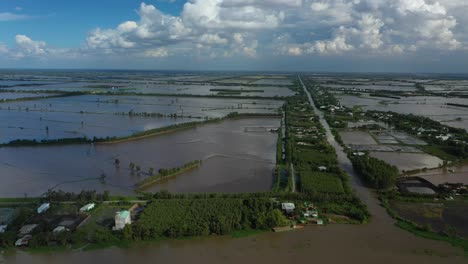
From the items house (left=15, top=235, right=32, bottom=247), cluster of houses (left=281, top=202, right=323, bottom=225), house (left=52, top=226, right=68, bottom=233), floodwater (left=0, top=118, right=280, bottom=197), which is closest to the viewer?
house (left=15, top=235, right=32, bottom=247)

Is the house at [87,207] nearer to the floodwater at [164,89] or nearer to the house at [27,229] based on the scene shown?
the house at [27,229]

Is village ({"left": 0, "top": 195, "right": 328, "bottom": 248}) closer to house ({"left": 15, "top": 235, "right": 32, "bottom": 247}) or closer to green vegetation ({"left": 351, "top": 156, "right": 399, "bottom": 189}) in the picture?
house ({"left": 15, "top": 235, "right": 32, "bottom": 247})

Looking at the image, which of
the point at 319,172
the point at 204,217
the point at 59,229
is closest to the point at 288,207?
the point at 204,217

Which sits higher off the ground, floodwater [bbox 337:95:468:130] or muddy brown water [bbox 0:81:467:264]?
floodwater [bbox 337:95:468:130]

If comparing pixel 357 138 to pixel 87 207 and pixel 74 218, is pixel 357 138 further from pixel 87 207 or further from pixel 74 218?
pixel 74 218

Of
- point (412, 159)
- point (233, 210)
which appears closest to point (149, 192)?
point (233, 210)

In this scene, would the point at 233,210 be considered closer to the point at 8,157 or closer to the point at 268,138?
the point at 268,138

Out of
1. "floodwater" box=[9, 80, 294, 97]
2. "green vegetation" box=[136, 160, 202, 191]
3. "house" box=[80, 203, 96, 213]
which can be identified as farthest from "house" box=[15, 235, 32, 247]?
"floodwater" box=[9, 80, 294, 97]

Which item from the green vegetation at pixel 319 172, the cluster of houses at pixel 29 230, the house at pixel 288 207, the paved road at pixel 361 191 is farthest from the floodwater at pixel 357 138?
the cluster of houses at pixel 29 230
